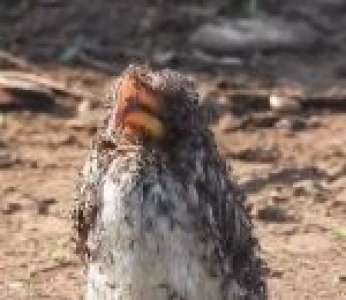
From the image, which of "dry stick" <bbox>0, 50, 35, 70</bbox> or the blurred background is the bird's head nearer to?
the blurred background

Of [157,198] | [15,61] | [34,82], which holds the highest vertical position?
[15,61]

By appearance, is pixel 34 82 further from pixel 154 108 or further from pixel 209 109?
pixel 154 108

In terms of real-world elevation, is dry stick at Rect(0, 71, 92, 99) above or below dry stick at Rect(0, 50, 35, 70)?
below

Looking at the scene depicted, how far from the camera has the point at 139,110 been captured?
3.81 m

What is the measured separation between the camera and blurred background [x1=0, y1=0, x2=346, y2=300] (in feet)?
18.2

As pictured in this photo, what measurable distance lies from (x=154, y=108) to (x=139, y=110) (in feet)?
0.17

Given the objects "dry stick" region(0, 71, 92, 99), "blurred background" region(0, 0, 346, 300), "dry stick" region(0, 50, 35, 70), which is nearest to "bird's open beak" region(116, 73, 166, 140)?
"blurred background" region(0, 0, 346, 300)

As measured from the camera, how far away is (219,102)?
741 cm

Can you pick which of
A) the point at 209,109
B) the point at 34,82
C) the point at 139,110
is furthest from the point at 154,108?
the point at 34,82

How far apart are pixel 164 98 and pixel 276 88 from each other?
12.8 feet

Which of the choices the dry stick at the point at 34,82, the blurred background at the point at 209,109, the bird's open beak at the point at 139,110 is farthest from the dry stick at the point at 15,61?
the bird's open beak at the point at 139,110

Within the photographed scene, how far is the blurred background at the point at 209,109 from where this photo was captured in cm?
554

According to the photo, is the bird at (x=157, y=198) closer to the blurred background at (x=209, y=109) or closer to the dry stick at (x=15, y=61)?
the blurred background at (x=209, y=109)

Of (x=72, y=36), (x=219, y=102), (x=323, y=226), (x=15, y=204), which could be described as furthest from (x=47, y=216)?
(x=72, y=36)
